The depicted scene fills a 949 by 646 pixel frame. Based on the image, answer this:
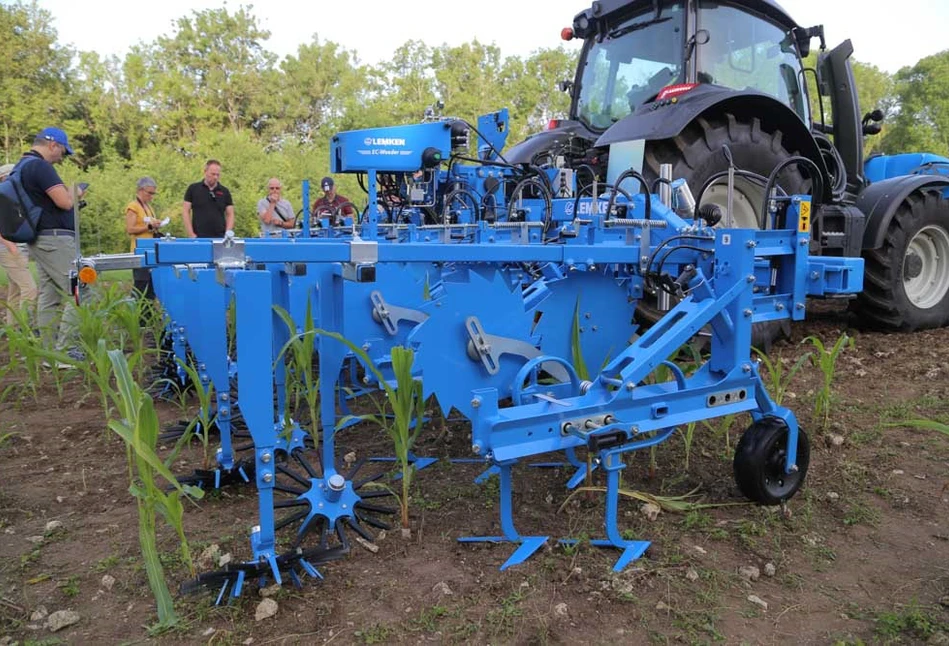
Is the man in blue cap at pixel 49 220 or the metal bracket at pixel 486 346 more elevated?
the man in blue cap at pixel 49 220

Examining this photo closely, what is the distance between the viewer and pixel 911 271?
207 inches

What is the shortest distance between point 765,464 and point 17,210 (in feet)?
16.1

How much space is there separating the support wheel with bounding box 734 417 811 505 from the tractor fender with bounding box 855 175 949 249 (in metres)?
2.90

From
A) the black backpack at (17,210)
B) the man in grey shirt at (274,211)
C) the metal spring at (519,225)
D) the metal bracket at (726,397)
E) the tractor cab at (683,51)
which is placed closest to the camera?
the metal bracket at (726,397)

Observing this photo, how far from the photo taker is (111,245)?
1334 cm

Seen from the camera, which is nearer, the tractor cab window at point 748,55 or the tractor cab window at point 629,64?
the tractor cab window at point 748,55

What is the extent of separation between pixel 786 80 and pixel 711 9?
34.7 inches

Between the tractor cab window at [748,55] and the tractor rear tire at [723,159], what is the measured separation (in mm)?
540

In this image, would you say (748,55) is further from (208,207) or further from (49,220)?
(49,220)

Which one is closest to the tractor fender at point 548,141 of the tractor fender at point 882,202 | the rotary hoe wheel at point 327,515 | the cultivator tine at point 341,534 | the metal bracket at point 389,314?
the tractor fender at point 882,202

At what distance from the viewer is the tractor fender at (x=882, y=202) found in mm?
4828

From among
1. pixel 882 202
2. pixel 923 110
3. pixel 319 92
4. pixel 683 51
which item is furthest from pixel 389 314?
pixel 923 110

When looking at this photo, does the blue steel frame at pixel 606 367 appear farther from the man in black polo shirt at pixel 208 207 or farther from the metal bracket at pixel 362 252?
the man in black polo shirt at pixel 208 207

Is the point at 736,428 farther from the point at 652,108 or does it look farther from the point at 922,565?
the point at 652,108
